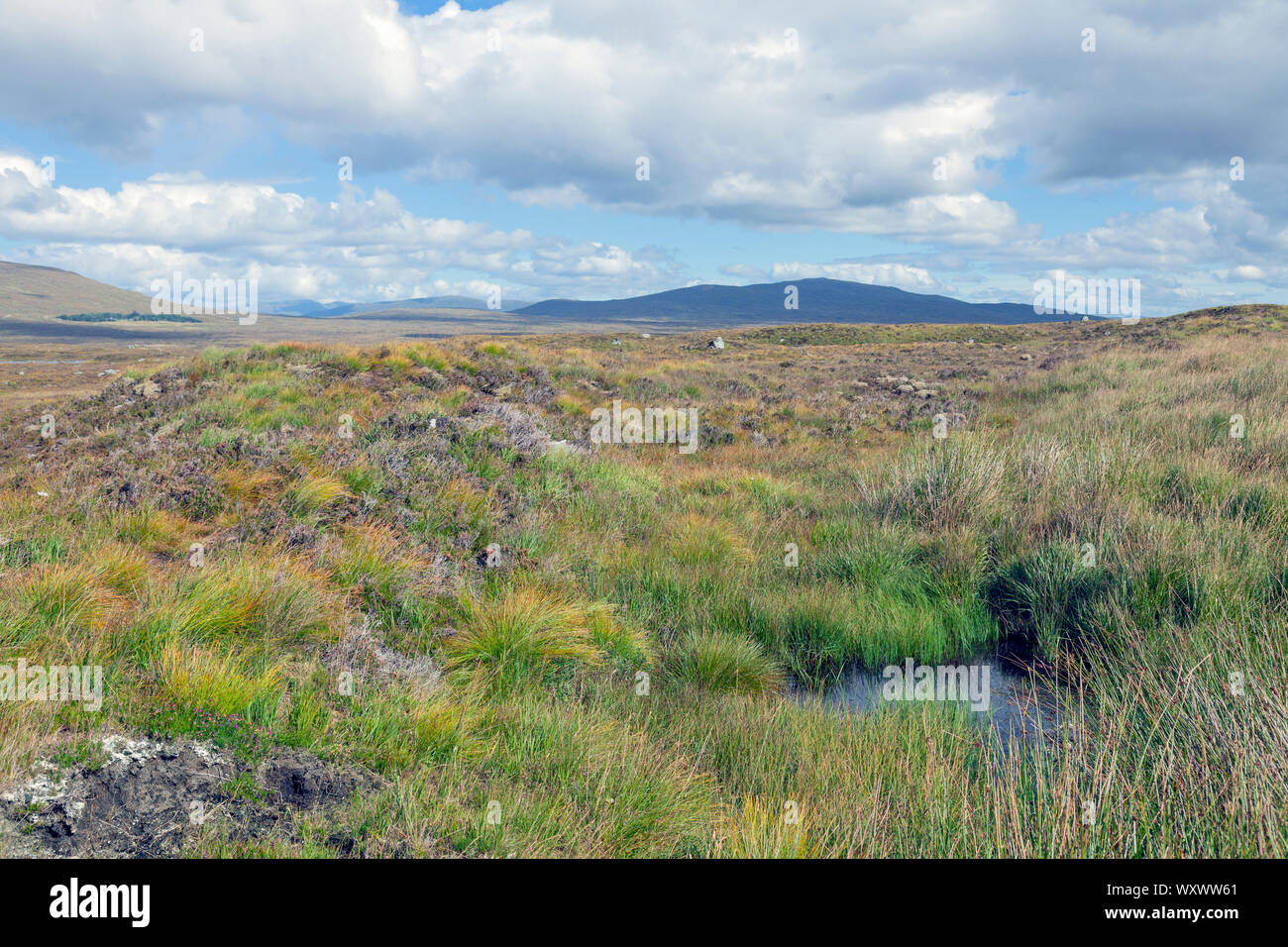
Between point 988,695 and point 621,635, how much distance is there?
8.06 ft

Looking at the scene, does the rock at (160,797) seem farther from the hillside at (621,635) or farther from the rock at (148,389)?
the rock at (148,389)

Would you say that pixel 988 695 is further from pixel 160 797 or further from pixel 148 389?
pixel 148 389

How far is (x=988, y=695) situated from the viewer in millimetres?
4219

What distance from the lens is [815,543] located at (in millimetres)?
6832

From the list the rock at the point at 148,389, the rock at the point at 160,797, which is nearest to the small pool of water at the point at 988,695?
the rock at the point at 160,797

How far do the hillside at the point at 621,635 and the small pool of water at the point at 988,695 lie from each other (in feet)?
0.19

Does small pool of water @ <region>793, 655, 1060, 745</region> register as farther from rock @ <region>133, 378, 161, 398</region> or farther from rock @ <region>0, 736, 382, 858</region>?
rock @ <region>133, 378, 161, 398</region>

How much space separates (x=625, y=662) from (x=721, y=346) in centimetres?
4506

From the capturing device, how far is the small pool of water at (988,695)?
3.87m

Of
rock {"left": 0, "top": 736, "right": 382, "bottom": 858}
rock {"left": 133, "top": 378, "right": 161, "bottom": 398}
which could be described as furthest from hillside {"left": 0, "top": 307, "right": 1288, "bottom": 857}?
rock {"left": 133, "top": 378, "right": 161, "bottom": 398}

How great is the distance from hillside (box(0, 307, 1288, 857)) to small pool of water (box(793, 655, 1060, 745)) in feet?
0.19

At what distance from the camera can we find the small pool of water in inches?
152
